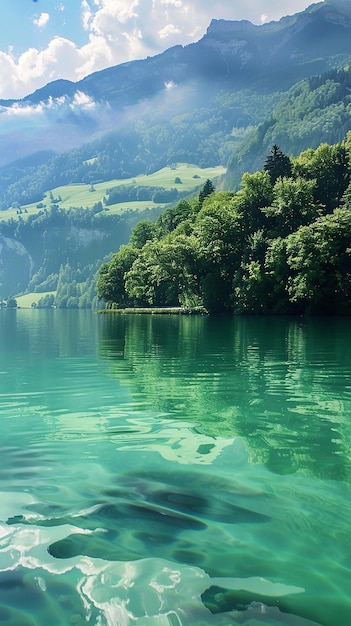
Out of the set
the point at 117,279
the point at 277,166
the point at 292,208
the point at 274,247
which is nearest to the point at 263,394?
the point at 274,247

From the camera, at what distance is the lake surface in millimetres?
4949

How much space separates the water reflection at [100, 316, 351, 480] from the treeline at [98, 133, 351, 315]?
43.3 metres

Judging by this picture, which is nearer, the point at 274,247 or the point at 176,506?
the point at 176,506

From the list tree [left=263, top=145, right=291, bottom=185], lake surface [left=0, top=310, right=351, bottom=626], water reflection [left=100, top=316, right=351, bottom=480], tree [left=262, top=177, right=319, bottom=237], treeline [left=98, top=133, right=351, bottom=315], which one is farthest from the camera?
tree [left=263, top=145, right=291, bottom=185]

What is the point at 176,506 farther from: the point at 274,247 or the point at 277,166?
the point at 277,166

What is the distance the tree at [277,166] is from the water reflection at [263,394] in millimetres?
65596

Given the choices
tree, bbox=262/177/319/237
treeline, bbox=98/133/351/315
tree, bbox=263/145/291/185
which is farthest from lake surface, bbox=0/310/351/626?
tree, bbox=263/145/291/185

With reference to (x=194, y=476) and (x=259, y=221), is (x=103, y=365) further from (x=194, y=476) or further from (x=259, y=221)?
(x=259, y=221)

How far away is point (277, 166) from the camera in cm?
9131

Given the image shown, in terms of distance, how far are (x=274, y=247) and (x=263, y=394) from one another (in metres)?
63.4

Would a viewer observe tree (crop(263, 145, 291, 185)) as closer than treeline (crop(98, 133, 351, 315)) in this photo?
No

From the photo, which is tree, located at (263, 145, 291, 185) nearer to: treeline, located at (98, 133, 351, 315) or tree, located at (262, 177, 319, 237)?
treeline, located at (98, 133, 351, 315)

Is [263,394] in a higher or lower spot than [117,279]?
lower

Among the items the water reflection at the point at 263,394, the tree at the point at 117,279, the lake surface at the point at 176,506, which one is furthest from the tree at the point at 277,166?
the lake surface at the point at 176,506
